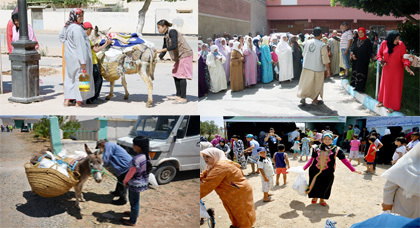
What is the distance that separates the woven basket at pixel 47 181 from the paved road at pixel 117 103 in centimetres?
100

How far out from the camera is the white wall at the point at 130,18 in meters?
21.2

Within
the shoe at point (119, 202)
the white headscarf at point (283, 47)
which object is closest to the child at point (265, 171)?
the shoe at point (119, 202)

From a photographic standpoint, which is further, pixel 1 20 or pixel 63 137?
pixel 1 20

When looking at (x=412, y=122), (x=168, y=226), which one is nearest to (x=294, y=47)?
(x=412, y=122)

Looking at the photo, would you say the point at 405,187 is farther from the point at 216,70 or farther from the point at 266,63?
the point at 266,63

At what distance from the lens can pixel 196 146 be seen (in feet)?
15.8

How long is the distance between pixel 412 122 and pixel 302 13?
14.2 feet

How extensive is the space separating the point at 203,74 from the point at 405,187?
4.67 m

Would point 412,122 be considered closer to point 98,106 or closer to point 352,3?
point 352,3

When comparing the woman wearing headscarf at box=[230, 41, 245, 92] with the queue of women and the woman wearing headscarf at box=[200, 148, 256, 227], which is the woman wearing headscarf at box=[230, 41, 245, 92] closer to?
the queue of women

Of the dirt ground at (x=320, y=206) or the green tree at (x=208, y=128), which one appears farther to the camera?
the green tree at (x=208, y=128)

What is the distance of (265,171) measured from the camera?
16.4 feet

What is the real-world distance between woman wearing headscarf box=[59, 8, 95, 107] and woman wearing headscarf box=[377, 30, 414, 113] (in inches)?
157

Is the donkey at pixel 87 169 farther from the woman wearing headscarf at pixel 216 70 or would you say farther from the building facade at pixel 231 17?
the building facade at pixel 231 17
